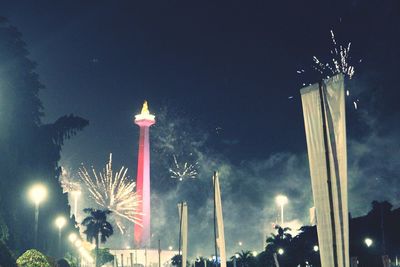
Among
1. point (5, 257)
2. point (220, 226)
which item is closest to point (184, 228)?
point (220, 226)

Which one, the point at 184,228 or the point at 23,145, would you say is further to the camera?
the point at 23,145

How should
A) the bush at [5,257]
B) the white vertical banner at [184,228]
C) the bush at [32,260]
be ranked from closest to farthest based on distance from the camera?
the bush at [5,257] < the bush at [32,260] < the white vertical banner at [184,228]

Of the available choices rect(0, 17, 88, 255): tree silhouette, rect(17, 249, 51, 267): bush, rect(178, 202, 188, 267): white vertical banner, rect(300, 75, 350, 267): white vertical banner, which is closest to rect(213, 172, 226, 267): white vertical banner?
rect(178, 202, 188, 267): white vertical banner

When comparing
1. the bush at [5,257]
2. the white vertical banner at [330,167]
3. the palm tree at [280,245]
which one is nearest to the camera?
the white vertical banner at [330,167]

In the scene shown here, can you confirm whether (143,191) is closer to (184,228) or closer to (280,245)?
(280,245)

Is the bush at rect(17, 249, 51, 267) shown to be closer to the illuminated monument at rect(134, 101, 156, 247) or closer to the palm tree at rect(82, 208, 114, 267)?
the palm tree at rect(82, 208, 114, 267)

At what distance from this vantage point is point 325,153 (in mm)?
10867

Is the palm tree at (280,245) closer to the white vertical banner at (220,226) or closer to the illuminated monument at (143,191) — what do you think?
the illuminated monument at (143,191)

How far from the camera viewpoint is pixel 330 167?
1081cm

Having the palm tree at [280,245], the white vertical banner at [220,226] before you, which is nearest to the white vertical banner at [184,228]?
the white vertical banner at [220,226]

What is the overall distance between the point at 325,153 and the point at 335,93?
1.38 meters

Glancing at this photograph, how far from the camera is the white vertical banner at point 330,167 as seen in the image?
10.5 m

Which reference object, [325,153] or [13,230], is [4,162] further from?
[325,153]

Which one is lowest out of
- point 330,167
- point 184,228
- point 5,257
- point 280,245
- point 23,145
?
point 5,257
